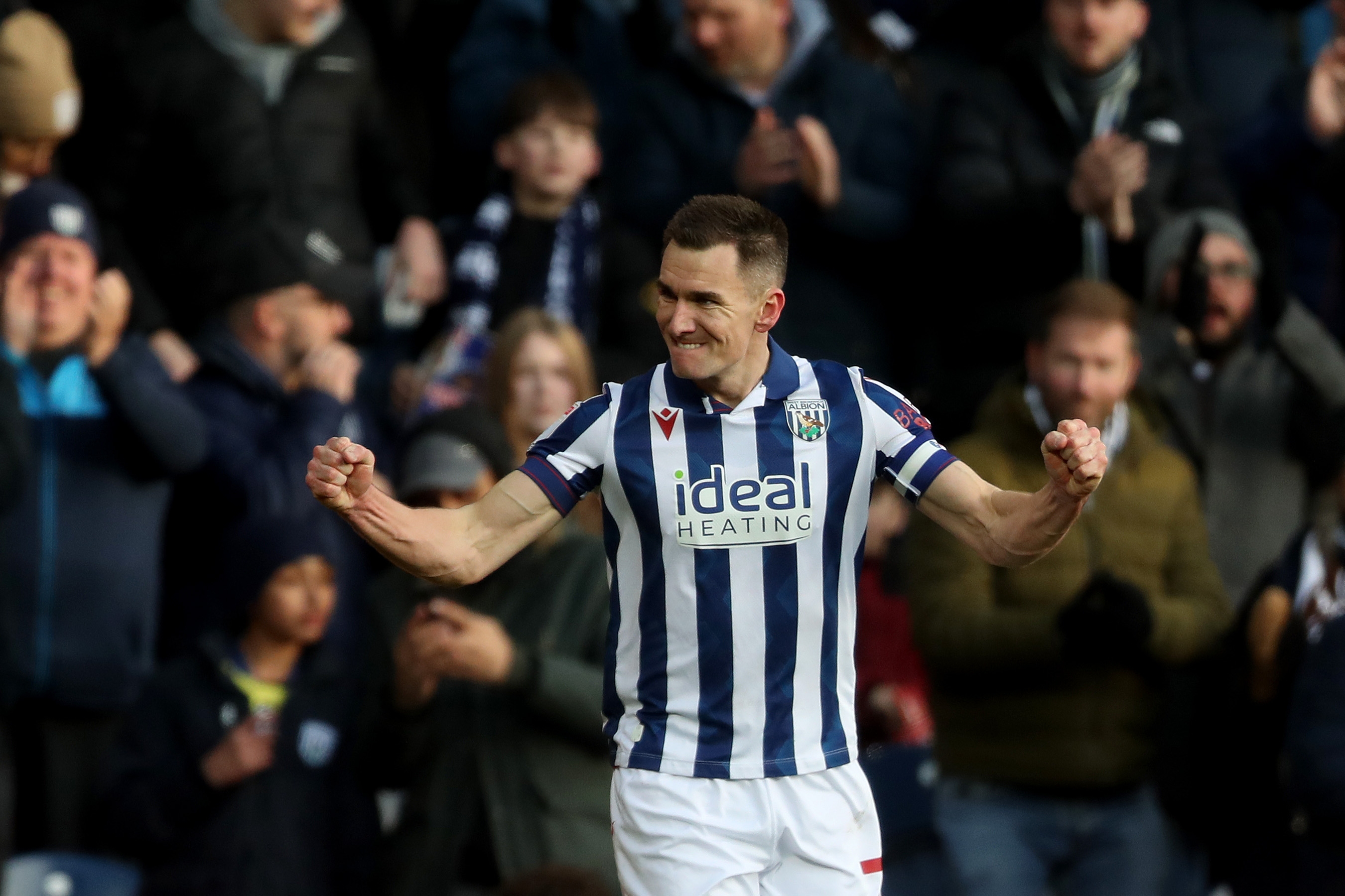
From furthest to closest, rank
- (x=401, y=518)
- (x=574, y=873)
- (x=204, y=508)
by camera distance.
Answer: (x=204, y=508)
(x=574, y=873)
(x=401, y=518)

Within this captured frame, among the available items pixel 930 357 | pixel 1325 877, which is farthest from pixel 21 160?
pixel 1325 877

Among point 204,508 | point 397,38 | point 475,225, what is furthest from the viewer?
point 397,38

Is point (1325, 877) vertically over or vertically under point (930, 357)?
under

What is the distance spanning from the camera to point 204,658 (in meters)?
6.88

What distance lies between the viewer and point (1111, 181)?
7.77 metres

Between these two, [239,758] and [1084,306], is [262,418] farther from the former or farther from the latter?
[1084,306]

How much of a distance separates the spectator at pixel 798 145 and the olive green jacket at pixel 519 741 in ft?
5.79

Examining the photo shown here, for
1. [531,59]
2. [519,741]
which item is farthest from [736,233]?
[531,59]

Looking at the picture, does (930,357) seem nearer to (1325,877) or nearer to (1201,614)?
(1201,614)

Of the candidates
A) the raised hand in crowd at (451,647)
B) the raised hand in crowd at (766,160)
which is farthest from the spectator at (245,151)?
the raised hand in crowd at (451,647)

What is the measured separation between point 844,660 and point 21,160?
463 centimetres

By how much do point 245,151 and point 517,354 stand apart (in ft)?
5.86

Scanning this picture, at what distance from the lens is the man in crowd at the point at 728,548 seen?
4820 mm

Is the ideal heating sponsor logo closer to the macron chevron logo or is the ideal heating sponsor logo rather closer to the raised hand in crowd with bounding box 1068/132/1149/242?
the macron chevron logo
